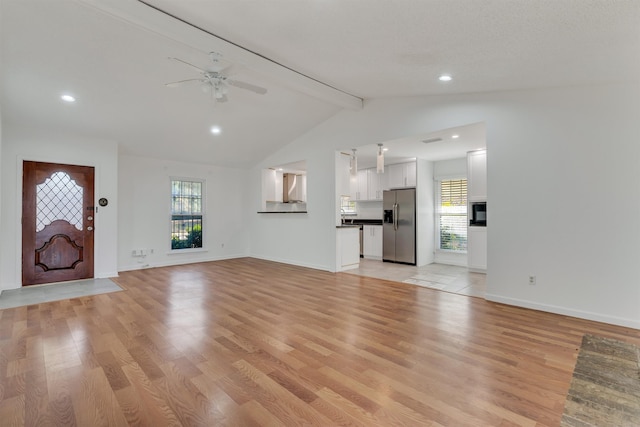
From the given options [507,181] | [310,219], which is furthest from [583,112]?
[310,219]

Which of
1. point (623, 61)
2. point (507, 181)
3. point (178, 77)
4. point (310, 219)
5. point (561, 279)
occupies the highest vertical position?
point (178, 77)

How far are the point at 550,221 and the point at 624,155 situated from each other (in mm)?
970

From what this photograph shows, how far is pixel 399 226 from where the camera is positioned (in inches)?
284

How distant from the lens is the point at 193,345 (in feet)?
9.08

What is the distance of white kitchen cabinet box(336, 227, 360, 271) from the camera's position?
6242 millimetres

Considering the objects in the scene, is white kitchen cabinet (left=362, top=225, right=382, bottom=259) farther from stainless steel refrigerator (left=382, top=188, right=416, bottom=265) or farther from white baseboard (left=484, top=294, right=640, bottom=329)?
white baseboard (left=484, top=294, right=640, bottom=329)

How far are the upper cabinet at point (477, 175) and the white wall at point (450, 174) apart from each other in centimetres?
83

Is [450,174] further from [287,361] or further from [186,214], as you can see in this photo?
[186,214]

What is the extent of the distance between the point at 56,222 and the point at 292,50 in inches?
206

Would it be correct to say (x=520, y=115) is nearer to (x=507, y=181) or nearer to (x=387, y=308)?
(x=507, y=181)

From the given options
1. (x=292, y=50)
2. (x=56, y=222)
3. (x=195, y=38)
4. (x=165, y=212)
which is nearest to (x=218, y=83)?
(x=195, y=38)

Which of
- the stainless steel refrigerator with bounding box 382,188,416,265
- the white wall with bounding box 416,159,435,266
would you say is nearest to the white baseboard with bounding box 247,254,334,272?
the stainless steel refrigerator with bounding box 382,188,416,265

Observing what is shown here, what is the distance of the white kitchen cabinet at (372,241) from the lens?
25.6 feet

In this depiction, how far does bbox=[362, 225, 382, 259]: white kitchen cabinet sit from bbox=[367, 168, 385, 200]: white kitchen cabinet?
2.71 ft
